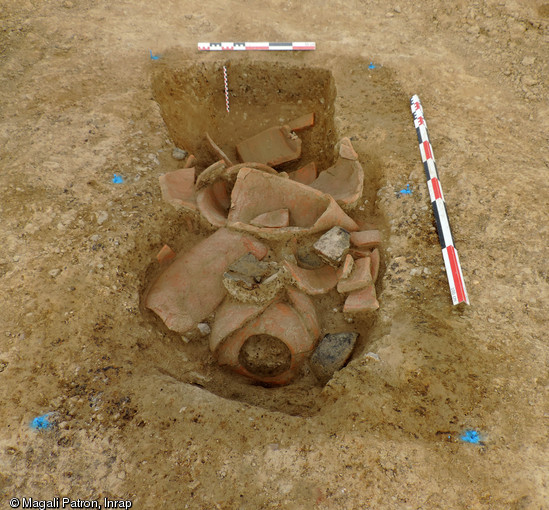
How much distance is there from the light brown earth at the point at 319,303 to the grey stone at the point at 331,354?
137 mm

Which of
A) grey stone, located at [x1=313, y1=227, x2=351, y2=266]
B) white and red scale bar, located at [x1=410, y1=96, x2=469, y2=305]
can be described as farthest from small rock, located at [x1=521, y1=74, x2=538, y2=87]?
grey stone, located at [x1=313, y1=227, x2=351, y2=266]

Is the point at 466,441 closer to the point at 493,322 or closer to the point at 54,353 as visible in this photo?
the point at 493,322

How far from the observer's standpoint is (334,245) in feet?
11.3

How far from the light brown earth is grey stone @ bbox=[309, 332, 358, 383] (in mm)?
137

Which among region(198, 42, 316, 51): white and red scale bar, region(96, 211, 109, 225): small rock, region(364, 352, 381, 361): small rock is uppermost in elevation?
region(198, 42, 316, 51): white and red scale bar

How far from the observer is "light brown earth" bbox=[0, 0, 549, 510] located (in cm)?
256

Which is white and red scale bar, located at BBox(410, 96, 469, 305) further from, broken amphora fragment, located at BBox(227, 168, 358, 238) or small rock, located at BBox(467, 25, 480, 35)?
small rock, located at BBox(467, 25, 480, 35)

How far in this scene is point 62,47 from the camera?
17.1ft

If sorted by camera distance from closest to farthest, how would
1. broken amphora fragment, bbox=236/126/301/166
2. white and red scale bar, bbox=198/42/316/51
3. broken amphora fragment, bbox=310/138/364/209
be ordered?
broken amphora fragment, bbox=310/138/364/209 < broken amphora fragment, bbox=236/126/301/166 < white and red scale bar, bbox=198/42/316/51

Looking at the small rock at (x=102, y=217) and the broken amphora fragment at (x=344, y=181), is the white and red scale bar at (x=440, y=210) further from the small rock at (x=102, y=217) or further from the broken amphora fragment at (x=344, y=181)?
A: the small rock at (x=102, y=217)

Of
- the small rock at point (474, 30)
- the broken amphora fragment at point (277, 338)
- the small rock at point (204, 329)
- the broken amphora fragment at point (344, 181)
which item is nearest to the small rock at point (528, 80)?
the small rock at point (474, 30)

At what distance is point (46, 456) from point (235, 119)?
4.50m

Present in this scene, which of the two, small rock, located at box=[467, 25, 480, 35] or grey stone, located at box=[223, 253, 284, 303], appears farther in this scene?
small rock, located at box=[467, 25, 480, 35]

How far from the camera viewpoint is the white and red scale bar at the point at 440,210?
3.28 meters
